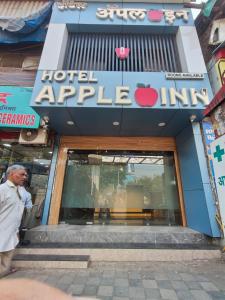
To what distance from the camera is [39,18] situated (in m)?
6.39

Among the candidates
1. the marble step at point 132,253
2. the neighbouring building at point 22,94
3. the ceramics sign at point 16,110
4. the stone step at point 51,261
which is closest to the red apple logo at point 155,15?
the neighbouring building at point 22,94

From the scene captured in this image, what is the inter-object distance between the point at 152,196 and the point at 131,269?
2.83 meters

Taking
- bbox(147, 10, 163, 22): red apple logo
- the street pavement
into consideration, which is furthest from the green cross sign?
bbox(147, 10, 163, 22): red apple logo

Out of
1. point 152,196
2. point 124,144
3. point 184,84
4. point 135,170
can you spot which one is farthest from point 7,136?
point 184,84

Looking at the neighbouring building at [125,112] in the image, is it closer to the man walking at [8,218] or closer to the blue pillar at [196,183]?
the blue pillar at [196,183]

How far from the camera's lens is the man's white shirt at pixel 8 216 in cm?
308

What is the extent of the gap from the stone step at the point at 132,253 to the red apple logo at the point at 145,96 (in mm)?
3467

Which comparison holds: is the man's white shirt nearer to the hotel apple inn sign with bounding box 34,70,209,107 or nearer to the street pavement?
the street pavement

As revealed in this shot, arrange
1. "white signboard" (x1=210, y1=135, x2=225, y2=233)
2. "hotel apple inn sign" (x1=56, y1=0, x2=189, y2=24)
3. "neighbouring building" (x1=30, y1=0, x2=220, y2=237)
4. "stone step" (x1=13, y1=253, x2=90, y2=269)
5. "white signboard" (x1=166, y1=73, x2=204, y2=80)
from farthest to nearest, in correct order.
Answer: "hotel apple inn sign" (x1=56, y1=0, x2=189, y2=24), "white signboard" (x1=166, y1=73, x2=204, y2=80), "neighbouring building" (x1=30, y1=0, x2=220, y2=237), "stone step" (x1=13, y1=253, x2=90, y2=269), "white signboard" (x1=210, y1=135, x2=225, y2=233)

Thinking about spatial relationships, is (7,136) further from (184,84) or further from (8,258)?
(184,84)

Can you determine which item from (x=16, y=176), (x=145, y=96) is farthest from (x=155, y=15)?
(x=16, y=176)

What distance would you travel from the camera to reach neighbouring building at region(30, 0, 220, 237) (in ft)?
15.2

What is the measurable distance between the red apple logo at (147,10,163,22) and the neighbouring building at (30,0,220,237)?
1.4 inches

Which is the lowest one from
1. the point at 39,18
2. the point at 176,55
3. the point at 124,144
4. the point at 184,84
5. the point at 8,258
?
the point at 8,258
